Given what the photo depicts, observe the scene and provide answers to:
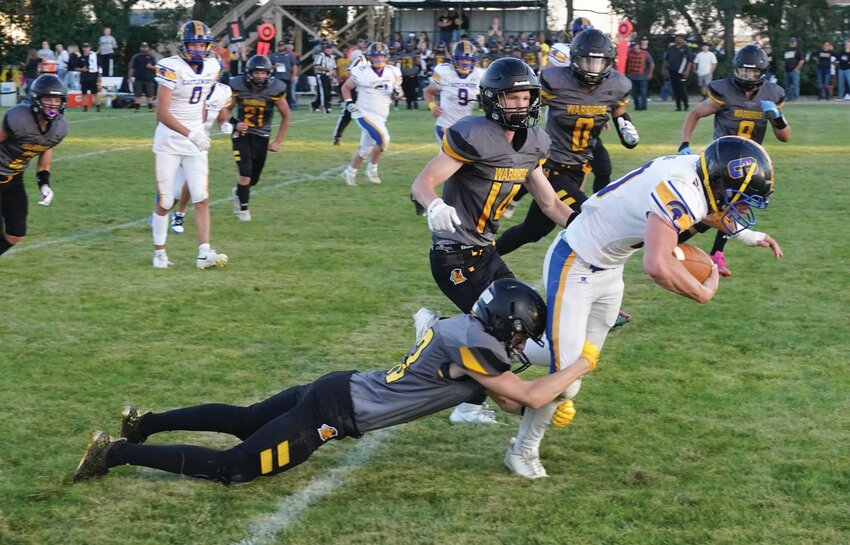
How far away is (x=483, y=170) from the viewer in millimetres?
5113

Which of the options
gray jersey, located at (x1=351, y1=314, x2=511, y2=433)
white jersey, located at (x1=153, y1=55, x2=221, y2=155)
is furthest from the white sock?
gray jersey, located at (x1=351, y1=314, x2=511, y2=433)

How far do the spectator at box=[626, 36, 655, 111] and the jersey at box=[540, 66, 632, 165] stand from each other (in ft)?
62.9

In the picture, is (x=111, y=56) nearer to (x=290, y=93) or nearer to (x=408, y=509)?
(x=290, y=93)

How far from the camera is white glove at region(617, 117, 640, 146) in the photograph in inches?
323

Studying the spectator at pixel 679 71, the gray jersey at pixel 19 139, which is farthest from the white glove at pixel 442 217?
the spectator at pixel 679 71

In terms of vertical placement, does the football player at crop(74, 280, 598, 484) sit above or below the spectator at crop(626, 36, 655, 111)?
below

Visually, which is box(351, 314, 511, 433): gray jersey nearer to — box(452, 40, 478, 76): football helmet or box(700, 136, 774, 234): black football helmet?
box(700, 136, 774, 234): black football helmet

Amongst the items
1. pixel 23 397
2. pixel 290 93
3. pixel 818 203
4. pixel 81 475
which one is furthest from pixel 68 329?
pixel 290 93

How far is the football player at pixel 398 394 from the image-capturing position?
4.19 m

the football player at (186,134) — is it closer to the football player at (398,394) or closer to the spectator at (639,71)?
the football player at (398,394)

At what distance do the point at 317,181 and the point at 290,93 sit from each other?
1444 cm

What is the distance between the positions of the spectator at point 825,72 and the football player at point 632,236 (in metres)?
27.9

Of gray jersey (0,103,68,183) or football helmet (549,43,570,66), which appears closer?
gray jersey (0,103,68,183)

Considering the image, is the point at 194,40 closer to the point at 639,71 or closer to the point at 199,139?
the point at 199,139
